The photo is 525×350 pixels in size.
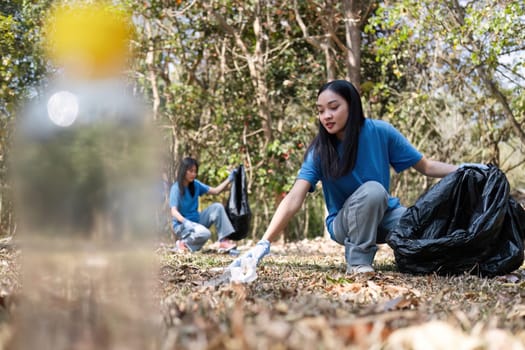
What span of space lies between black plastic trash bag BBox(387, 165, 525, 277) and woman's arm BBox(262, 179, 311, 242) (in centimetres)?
72

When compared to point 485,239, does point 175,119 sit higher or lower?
higher

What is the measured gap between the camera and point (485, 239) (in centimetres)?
341

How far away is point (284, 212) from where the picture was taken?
315 cm

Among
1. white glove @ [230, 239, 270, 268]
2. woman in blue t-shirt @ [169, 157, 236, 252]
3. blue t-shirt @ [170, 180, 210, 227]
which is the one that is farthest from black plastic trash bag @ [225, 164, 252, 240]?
white glove @ [230, 239, 270, 268]

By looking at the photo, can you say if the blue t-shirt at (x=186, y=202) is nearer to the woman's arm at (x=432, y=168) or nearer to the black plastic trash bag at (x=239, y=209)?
the black plastic trash bag at (x=239, y=209)

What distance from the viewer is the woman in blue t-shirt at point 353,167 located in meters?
3.46

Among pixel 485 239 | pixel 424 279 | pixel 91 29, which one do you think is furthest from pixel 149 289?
pixel 485 239

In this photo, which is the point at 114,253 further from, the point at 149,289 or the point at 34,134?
the point at 34,134

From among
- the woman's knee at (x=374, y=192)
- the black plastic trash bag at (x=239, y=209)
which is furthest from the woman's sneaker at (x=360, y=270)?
the black plastic trash bag at (x=239, y=209)

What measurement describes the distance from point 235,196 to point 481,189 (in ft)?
14.2

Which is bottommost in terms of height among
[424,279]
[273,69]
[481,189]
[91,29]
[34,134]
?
[424,279]

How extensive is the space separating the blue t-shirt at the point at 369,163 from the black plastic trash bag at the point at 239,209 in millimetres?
3520

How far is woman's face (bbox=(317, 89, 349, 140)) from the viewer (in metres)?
3.45

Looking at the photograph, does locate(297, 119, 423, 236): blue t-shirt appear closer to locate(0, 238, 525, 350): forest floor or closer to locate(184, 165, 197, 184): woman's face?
locate(0, 238, 525, 350): forest floor
